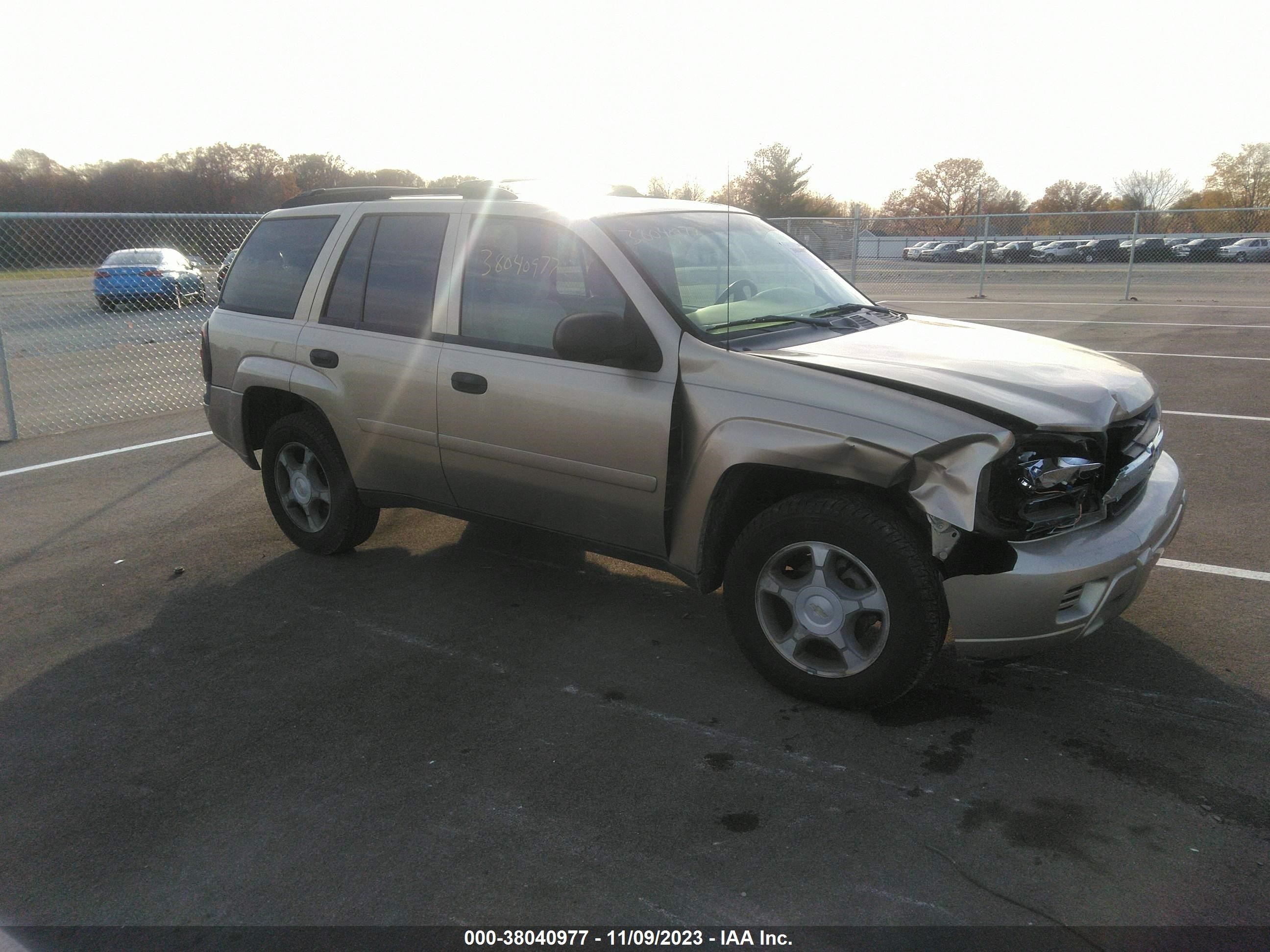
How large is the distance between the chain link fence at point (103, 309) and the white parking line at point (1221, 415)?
843cm

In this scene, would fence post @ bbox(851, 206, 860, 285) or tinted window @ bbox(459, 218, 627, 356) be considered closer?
tinted window @ bbox(459, 218, 627, 356)

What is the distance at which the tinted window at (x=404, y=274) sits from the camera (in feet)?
15.4

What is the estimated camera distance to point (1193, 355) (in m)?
11.9

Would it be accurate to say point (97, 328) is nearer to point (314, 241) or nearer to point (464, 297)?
point (314, 241)

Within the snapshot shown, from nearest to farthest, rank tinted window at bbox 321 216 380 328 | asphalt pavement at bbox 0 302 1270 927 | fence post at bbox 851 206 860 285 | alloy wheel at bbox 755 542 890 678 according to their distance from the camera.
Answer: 1. asphalt pavement at bbox 0 302 1270 927
2. alloy wheel at bbox 755 542 890 678
3. tinted window at bbox 321 216 380 328
4. fence post at bbox 851 206 860 285

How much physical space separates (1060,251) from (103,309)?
2199 centimetres

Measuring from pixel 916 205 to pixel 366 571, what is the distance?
7622 cm

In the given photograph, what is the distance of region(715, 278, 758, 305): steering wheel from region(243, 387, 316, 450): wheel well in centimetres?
251

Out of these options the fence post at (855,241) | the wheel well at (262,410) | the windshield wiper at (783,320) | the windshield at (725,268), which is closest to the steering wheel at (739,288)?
the windshield at (725,268)

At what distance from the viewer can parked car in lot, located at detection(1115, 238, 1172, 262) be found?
20.4 metres

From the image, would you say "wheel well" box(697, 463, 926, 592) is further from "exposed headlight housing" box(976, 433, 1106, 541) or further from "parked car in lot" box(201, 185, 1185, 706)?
"exposed headlight housing" box(976, 433, 1106, 541)

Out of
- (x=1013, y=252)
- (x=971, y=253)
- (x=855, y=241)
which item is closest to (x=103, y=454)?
(x=855, y=241)

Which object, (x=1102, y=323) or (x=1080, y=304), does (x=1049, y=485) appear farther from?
(x=1080, y=304)

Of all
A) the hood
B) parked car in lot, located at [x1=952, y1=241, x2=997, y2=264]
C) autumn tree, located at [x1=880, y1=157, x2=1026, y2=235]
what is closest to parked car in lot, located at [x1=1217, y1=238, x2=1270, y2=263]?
parked car in lot, located at [x1=952, y1=241, x2=997, y2=264]
